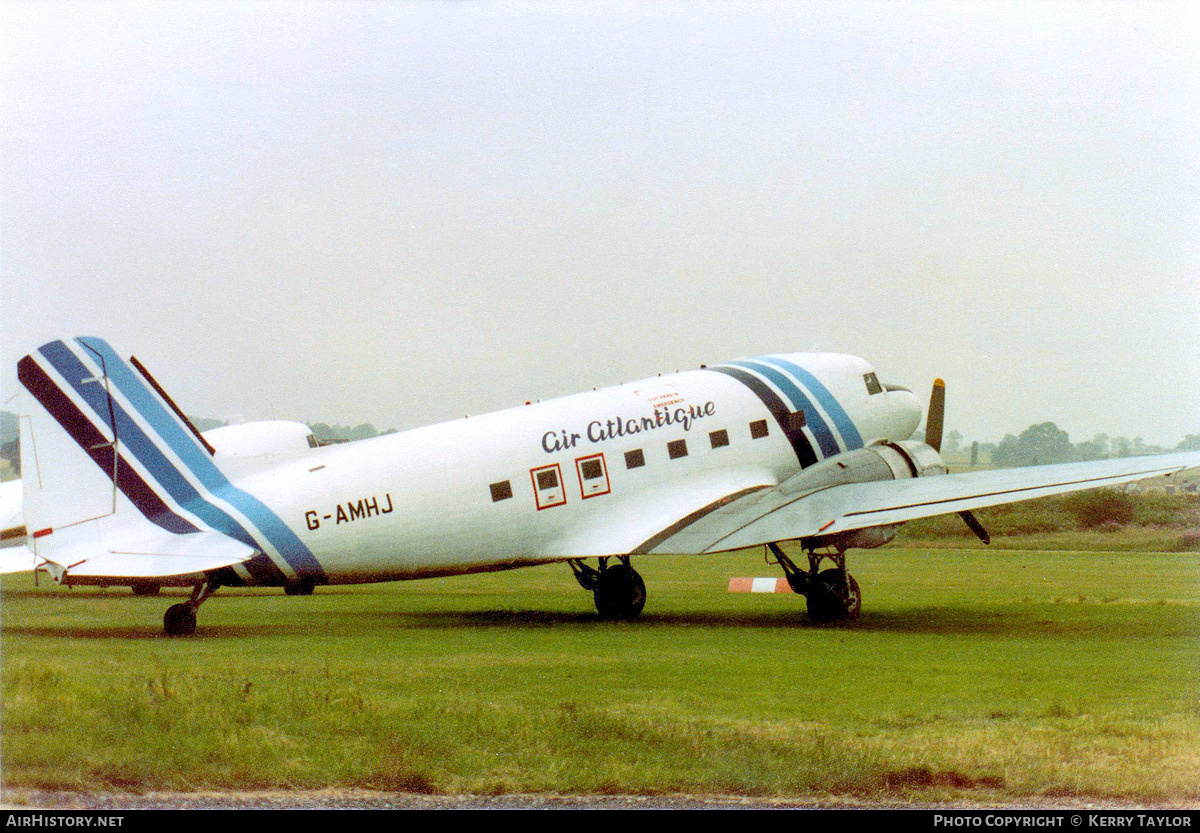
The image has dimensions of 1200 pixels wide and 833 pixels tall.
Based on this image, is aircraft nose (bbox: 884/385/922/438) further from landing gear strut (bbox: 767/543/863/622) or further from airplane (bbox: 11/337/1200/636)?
landing gear strut (bbox: 767/543/863/622)

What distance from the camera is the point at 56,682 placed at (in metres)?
11.7

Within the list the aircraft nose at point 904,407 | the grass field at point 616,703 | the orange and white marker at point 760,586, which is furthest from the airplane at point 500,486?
the orange and white marker at point 760,586

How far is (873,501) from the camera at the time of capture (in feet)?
61.9

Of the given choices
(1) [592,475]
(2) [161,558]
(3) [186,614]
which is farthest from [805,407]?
(2) [161,558]

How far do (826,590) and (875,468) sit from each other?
2493 mm

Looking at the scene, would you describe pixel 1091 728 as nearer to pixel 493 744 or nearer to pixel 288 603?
pixel 493 744

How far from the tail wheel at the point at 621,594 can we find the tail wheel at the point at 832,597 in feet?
10.4

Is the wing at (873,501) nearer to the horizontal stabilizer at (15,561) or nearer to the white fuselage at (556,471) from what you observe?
the white fuselage at (556,471)

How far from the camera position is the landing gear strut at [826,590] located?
64.6ft

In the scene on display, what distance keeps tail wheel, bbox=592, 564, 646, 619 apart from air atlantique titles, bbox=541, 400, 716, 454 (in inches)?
99.6

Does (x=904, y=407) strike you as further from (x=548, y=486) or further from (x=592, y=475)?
(x=548, y=486)

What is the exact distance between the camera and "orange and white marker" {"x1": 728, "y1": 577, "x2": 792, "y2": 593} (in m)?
26.8

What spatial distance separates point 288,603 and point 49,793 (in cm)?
1667
